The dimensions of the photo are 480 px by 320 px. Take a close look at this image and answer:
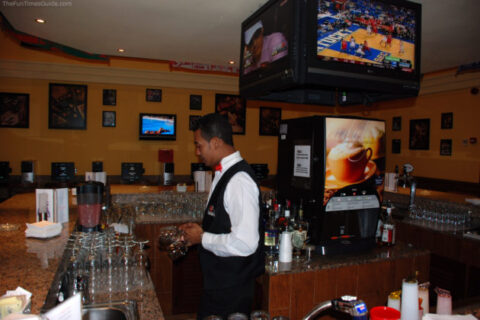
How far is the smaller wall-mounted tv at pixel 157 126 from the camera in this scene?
317 inches

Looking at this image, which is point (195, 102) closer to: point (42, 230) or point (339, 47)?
point (42, 230)

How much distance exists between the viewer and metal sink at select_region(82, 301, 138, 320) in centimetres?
190

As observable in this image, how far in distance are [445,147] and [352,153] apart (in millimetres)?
5653

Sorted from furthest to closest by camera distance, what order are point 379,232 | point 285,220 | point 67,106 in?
point 67,106 → point 379,232 → point 285,220

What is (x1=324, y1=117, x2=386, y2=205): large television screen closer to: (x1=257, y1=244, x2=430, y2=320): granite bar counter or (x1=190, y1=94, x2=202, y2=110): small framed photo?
(x1=257, y1=244, x2=430, y2=320): granite bar counter

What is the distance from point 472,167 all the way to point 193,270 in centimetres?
580

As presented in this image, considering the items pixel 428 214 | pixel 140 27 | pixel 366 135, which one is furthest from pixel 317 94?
pixel 428 214

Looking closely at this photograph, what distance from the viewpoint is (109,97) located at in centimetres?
784

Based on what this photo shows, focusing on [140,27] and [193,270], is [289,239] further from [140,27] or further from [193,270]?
[140,27]

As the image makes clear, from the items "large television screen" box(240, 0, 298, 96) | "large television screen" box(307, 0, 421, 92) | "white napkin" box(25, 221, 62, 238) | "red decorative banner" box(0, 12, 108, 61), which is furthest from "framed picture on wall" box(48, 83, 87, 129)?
"large television screen" box(307, 0, 421, 92)

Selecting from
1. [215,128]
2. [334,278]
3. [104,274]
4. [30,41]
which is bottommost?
[334,278]

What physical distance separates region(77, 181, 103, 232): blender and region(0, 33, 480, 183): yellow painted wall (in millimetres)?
5376

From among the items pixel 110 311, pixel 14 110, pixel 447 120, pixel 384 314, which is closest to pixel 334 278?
pixel 384 314

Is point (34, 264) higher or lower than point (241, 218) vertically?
lower
